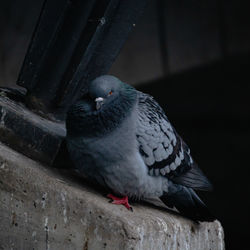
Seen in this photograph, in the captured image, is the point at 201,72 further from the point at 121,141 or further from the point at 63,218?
the point at 63,218

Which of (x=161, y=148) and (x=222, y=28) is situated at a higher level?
(x=161, y=148)

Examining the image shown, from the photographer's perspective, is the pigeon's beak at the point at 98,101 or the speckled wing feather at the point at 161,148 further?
the speckled wing feather at the point at 161,148

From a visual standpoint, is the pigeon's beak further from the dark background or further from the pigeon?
the dark background

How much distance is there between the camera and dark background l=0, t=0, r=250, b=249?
5.56 m

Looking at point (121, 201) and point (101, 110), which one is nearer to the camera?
point (101, 110)

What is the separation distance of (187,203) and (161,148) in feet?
1.69

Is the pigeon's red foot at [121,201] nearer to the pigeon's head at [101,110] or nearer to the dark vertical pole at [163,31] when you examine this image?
the pigeon's head at [101,110]

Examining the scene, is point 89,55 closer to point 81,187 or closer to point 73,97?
point 73,97

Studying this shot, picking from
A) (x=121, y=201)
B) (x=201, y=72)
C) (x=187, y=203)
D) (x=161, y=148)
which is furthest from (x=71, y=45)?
(x=201, y=72)

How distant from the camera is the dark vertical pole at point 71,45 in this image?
3650 mm

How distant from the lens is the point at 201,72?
843 cm

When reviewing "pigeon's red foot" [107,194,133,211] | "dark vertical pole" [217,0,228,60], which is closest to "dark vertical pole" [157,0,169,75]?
"dark vertical pole" [217,0,228,60]

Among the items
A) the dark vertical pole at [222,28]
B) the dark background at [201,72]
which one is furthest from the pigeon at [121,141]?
the dark vertical pole at [222,28]

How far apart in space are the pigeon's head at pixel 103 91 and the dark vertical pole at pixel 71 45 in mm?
515
